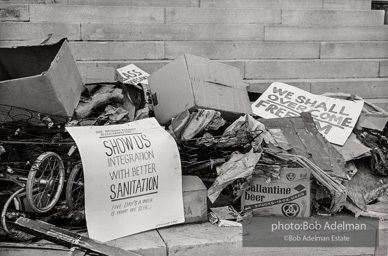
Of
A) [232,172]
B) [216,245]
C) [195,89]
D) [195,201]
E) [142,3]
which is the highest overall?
[142,3]

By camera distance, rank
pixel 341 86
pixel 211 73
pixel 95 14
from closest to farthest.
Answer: pixel 211 73 < pixel 95 14 < pixel 341 86

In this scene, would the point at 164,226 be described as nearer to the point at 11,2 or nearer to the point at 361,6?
the point at 11,2

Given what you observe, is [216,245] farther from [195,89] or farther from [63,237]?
[195,89]

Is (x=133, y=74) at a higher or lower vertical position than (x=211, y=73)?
lower

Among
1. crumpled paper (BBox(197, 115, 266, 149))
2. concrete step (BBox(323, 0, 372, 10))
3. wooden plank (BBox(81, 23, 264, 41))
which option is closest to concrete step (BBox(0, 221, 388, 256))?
crumpled paper (BBox(197, 115, 266, 149))

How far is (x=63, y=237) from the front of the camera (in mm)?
3273

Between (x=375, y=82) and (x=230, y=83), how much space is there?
265cm

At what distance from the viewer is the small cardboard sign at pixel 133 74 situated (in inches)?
216

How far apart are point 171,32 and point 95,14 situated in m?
1.01

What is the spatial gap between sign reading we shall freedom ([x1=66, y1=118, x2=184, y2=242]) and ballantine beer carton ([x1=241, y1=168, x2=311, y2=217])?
25.9 inches

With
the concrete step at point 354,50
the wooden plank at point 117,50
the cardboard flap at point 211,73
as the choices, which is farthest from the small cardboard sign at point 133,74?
the concrete step at point 354,50

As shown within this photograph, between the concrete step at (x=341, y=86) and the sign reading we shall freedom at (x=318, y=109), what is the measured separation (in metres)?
0.56

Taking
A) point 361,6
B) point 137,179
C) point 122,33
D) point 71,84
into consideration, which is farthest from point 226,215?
point 361,6

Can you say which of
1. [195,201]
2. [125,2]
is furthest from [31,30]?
[195,201]
